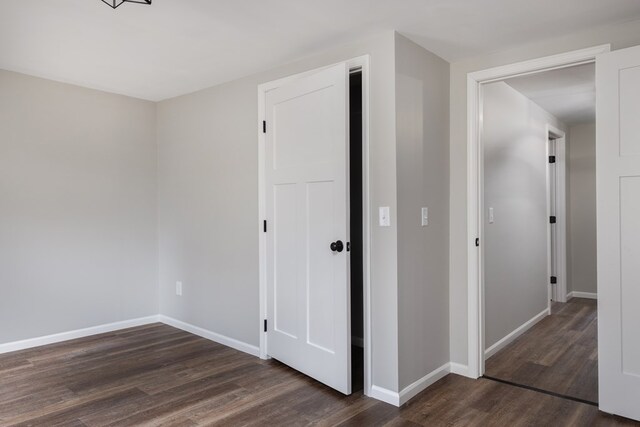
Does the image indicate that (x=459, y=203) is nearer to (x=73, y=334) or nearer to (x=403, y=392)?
(x=403, y=392)

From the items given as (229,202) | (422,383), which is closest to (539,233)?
(422,383)

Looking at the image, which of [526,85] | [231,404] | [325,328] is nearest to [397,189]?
[325,328]

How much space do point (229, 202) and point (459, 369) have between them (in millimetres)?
2268

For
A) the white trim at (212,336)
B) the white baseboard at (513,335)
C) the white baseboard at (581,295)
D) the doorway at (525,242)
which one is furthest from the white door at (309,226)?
the white baseboard at (581,295)

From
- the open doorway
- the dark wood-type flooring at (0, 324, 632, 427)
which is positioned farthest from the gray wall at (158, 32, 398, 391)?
the open doorway

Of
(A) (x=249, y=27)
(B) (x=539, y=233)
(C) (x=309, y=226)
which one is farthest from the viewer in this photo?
(B) (x=539, y=233)

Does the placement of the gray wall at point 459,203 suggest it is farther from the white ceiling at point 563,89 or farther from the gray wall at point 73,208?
the gray wall at point 73,208

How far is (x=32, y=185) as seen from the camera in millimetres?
3668

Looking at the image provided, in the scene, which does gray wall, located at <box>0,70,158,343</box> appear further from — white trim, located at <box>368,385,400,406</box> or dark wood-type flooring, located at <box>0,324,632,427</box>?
white trim, located at <box>368,385,400,406</box>

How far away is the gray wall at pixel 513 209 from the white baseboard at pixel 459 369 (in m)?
0.43

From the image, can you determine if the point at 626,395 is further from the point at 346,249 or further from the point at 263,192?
the point at 263,192

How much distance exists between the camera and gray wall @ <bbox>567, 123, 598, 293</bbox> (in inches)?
223

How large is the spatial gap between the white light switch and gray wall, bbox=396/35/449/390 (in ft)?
0.23

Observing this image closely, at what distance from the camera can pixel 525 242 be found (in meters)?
4.20
